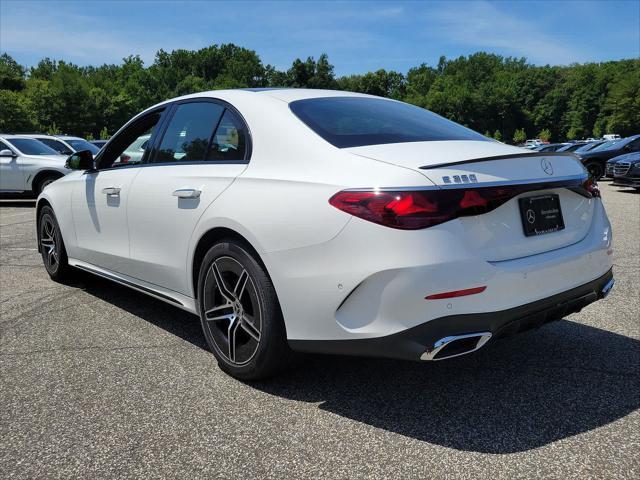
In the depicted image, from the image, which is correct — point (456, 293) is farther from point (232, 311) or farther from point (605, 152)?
point (605, 152)

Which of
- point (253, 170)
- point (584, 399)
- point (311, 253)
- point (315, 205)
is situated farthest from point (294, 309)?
point (584, 399)

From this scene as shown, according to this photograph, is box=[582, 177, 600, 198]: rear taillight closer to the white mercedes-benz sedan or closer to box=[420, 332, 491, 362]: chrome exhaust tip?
Result: the white mercedes-benz sedan

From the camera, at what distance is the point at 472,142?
3.16 m

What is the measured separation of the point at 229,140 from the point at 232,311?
1.00 meters

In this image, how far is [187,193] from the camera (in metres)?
3.45

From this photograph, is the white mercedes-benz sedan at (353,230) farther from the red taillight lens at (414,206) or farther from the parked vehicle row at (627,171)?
the parked vehicle row at (627,171)

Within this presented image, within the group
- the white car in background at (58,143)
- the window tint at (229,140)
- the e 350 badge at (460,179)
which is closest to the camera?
the e 350 badge at (460,179)

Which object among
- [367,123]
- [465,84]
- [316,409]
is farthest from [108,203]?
[465,84]

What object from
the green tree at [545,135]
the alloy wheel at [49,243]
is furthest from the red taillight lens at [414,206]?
the green tree at [545,135]

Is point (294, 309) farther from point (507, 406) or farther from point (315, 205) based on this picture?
point (507, 406)

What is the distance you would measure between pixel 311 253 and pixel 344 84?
14289 centimetres

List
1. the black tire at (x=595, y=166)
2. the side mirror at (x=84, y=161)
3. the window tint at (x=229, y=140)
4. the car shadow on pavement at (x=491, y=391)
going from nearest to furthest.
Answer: the car shadow on pavement at (x=491, y=391)
the window tint at (x=229, y=140)
the side mirror at (x=84, y=161)
the black tire at (x=595, y=166)

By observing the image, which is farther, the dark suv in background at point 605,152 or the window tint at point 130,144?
the dark suv in background at point 605,152

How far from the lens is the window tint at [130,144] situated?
4262 mm
